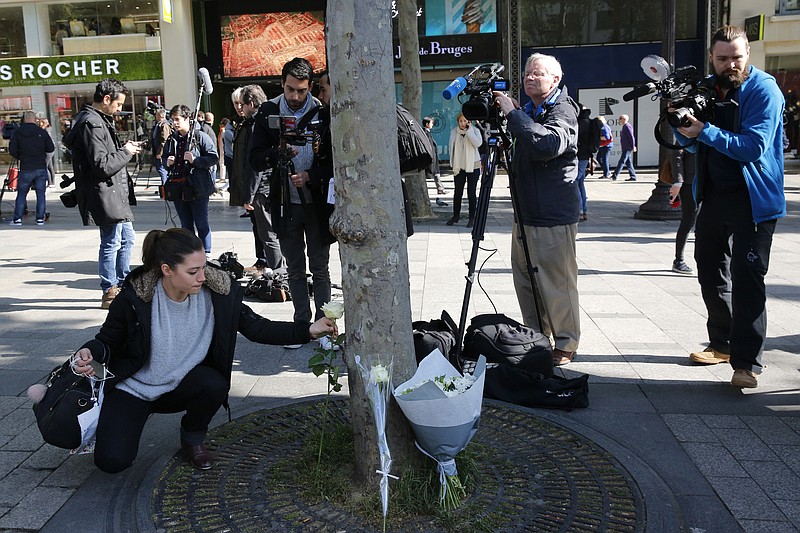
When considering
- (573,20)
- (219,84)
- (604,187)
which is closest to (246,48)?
(219,84)

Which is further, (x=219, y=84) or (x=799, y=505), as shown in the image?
(x=219, y=84)

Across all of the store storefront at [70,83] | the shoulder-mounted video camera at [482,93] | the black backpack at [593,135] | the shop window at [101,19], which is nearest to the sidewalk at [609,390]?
the black backpack at [593,135]

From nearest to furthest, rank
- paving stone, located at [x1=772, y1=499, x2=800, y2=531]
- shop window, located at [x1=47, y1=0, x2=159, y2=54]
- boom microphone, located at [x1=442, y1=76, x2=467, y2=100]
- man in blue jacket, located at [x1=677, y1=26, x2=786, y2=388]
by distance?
paving stone, located at [x1=772, y1=499, x2=800, y2=531] → man in blue jacket, located at [x1=677, y1=26, x2=786, y2=388] → boom microphone, located at [x1=442, y1=76, x2=467, y2=100] → shop window, located at [x1=47, y1=0, x2=159, y2=54]

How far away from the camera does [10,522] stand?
9.59ft

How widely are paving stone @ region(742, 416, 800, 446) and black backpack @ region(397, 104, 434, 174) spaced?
227 centimetres

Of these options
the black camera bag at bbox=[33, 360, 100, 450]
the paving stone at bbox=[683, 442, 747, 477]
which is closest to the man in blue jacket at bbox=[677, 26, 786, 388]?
the paving stone at bbox=[683, 442, 747, 477]

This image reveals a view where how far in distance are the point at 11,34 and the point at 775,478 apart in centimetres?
2680

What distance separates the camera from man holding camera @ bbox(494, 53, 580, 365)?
4.54 metres

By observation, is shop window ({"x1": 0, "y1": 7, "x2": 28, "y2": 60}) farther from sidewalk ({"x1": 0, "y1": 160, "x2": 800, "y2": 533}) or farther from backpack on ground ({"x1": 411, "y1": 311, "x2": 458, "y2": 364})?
backpack on ground ({"x1": 411, "y1": 311, "x2": 458, "y2": 364})

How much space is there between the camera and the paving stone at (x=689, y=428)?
143 inches

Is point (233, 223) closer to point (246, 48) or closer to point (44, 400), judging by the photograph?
point (44, 400)

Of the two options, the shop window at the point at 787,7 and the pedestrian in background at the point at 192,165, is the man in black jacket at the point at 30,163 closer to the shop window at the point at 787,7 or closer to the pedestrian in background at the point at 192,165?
the pedestrian in background at the point at 192,165

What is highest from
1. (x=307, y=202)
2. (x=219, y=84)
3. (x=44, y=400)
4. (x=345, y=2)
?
(x=219, y=84)

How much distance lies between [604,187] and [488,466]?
15349 millimetres
